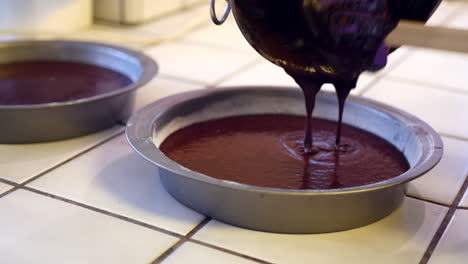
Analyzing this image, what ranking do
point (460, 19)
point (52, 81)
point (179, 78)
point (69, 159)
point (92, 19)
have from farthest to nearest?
point (460, 19), point (92, 19), point (179, 78), point (52, 81), point (69, 159)

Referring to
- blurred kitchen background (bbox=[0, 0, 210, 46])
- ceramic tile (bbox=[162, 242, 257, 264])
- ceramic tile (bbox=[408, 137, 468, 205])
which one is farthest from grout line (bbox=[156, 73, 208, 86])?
ceramic tile (bbox=[162, 242, 257, 264])

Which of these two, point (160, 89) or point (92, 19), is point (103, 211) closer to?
point (160, 89)

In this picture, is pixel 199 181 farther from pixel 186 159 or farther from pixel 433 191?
pixel 433 191

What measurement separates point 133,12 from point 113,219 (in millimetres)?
1168

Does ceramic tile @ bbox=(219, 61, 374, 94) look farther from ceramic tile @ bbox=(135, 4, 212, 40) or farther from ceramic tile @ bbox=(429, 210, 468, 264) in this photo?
ceramic tile @ bbox=(429, 210, 468, 264)

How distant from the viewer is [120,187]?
101 centimetres

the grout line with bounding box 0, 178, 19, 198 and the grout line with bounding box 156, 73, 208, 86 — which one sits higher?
the grout line with bounding box 0, 178, 19, 198

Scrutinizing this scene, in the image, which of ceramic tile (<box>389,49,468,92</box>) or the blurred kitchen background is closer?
ceramic tile (<box>389,49,468,92</box>)

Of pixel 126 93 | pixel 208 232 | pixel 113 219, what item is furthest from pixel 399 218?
pixel 126 93

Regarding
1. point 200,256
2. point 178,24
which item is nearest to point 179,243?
point 200,256

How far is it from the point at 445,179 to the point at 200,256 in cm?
44

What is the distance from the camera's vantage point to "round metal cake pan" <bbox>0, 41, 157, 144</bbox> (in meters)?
1.12

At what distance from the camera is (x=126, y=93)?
3.91 feet

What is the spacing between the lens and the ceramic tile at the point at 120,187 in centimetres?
93
